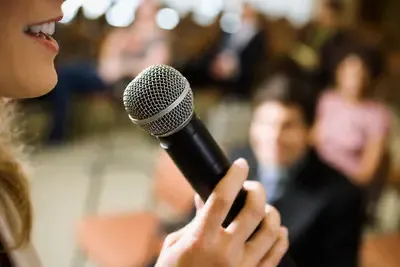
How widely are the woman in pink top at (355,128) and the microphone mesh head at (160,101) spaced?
220 cm

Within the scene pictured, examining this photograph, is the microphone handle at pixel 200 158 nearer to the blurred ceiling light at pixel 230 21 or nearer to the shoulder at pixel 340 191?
the shoulder at pixel 340 191

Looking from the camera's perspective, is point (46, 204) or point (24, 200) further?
point (46, 204)

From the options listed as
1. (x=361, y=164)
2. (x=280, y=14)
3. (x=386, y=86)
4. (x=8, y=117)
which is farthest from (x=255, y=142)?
(x=280, y=14)

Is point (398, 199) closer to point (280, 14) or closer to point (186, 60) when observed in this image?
point (186, 60)

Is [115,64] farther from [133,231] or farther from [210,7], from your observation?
[210,7]

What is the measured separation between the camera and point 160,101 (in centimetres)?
64

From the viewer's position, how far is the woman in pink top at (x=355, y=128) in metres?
2.79

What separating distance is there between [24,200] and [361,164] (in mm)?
2170

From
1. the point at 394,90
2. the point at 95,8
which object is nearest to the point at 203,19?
the point at 95,8

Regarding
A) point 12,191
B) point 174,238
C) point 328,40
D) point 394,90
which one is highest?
point 174,238

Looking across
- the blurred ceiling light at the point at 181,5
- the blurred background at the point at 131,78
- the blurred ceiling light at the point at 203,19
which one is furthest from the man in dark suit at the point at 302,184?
the blurred ceiling light at the point at 181,5

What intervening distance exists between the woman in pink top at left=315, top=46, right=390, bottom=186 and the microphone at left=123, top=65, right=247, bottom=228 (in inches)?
86.9

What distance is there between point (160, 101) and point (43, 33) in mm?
155

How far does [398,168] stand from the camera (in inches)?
120
